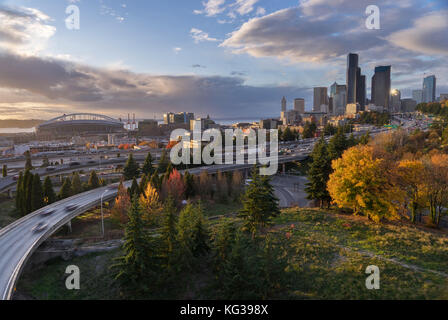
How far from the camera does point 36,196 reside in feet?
105

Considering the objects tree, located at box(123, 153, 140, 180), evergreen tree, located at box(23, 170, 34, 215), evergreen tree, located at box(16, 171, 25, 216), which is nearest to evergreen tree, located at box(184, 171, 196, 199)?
tree, located at box(123, 153, 140, 180)

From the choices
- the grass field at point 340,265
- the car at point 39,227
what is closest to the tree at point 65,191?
the car at point 39,227

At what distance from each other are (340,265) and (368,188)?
9.84 m

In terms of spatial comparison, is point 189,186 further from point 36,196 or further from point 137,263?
point 137,263

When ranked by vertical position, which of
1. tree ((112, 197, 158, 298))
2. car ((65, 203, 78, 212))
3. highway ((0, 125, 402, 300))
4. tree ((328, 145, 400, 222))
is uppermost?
tree ((328, 145, 400, 222))

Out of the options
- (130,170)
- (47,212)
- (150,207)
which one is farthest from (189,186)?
(47,212)

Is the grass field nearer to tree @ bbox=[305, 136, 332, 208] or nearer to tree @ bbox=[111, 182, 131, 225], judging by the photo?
tree @ bbox=[305, 136, 332, 208]

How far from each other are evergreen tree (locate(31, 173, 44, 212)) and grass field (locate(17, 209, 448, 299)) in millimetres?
14234

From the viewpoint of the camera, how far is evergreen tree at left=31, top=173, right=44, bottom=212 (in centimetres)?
3197

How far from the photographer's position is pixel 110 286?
54.3ft

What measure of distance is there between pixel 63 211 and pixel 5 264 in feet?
37.2

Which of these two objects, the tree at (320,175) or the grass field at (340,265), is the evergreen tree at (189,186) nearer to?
the grass field at (340,265)

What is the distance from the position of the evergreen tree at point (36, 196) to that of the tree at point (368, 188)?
3505cm
